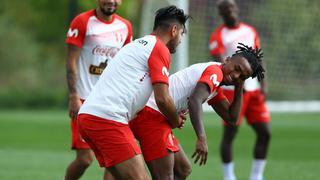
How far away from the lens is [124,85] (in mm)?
7754

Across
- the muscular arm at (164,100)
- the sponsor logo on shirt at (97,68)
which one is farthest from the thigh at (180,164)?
the sponsor logo on shirt at (97,68)

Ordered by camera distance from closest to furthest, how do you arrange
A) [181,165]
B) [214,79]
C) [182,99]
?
1. [214,79]
2. [182,99]
3. [181,165]

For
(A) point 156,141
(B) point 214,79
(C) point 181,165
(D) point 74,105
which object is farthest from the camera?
(D) point 74,105

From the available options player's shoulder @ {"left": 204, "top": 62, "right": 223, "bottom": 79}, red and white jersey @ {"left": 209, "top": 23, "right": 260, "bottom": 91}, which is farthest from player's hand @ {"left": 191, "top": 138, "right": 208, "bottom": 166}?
red and white jersey @ {"left": 209, "top": 23, "right": 260, "bottom": 91}

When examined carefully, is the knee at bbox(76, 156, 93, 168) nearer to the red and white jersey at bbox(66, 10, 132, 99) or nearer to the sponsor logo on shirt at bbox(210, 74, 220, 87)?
the red and white jersey at bbox(66, 10, 132, 99)

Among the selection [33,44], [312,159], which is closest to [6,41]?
[33,44]

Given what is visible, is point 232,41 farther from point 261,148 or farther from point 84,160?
point 84,160

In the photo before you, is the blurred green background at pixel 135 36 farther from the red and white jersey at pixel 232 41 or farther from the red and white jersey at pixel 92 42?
the red and white jersey at pixel 92 42

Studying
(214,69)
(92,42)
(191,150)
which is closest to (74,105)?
(92,42)

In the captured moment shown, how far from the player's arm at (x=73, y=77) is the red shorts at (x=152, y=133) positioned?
6.06 feet

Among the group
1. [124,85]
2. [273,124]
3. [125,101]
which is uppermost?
[124,85]

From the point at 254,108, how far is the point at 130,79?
5.62 m

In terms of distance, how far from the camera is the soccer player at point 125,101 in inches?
304

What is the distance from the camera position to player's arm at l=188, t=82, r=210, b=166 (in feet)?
25.9
